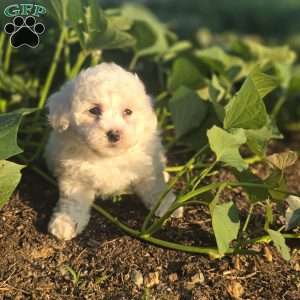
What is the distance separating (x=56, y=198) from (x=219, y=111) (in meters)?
0.76

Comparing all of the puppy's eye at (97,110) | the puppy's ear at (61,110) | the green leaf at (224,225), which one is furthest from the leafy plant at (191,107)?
the puppy's eye at (97,110)

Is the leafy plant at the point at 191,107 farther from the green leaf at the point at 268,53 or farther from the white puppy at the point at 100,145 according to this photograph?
the white puppy at the point at 100,145

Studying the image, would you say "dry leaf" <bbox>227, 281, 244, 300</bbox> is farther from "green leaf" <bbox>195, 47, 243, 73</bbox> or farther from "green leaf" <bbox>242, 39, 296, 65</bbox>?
"green leaf" <bbox>242, 39, 296, 65</bbox>

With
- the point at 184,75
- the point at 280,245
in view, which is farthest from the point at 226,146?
the point at 184,75

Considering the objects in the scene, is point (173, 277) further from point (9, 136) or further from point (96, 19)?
point (96, 19)

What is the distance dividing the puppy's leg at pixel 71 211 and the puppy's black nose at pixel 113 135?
0.34m

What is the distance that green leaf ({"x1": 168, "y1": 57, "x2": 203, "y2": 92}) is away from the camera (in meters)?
3.22

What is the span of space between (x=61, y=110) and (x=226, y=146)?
646 millimetres

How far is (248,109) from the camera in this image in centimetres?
232

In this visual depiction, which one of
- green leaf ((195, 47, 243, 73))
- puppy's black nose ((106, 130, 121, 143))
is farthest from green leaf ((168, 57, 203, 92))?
puppy's black nose ((106, 130, 121, 143))

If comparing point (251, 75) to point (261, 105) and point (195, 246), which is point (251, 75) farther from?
point (195, 246)

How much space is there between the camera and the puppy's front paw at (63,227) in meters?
2.49

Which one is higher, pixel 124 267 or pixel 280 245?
pixel 280 245

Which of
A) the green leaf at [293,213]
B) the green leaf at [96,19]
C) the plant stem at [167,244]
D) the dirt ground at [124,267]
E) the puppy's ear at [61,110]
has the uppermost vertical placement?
the green leaf at [96,19]
